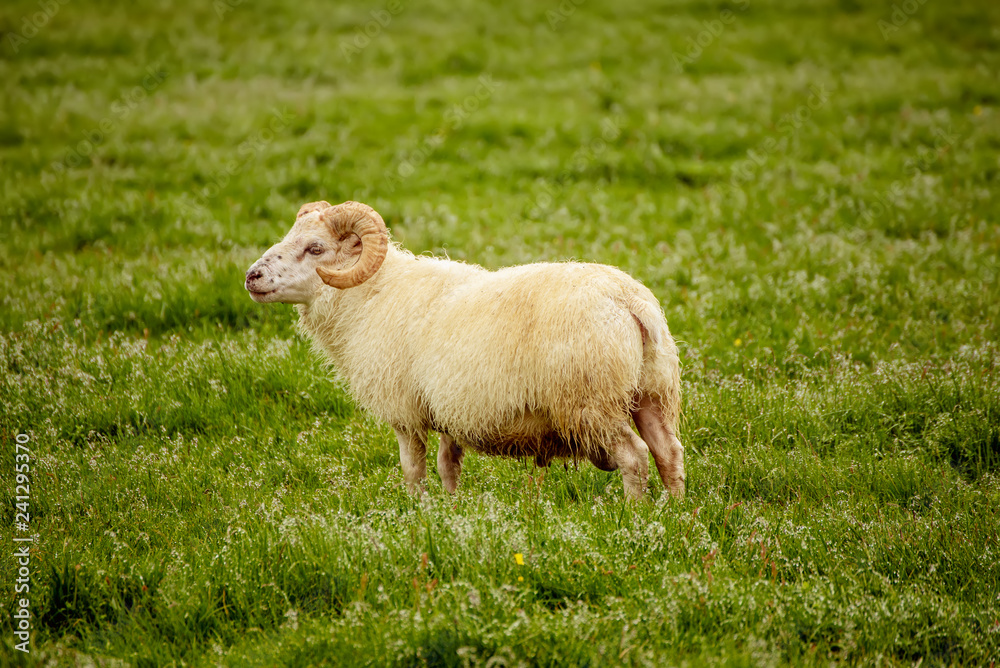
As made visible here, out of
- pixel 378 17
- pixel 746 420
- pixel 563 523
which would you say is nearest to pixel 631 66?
pixel 378 17

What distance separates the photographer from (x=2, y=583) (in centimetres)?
420

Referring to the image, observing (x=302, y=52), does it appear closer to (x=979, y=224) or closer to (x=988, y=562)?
(x=979, y=224)
